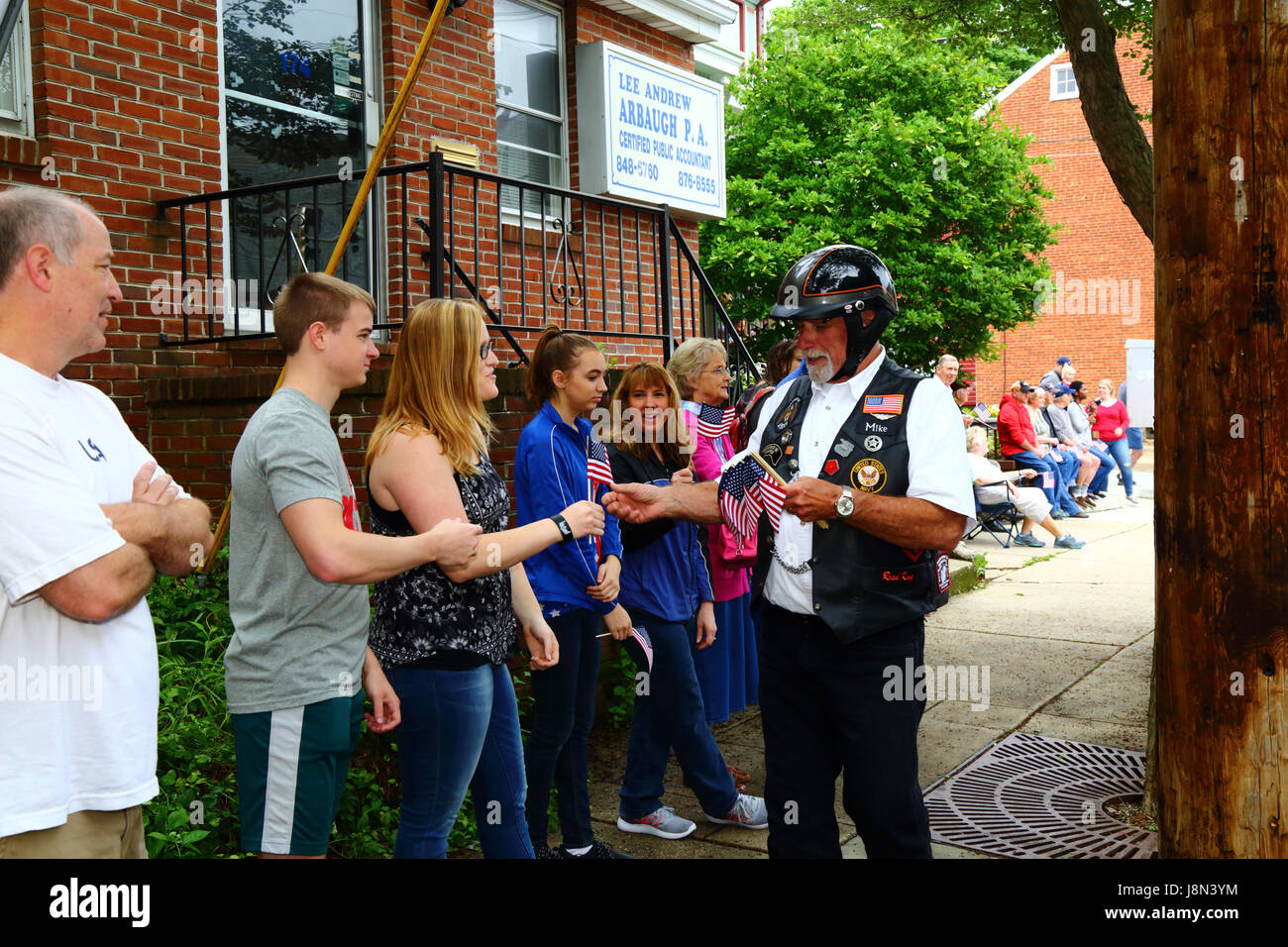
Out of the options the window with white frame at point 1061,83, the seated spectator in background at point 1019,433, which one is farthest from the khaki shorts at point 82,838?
the window with white frame at point 1061,83

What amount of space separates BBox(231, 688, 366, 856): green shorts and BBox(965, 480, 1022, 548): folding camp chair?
32.4ft

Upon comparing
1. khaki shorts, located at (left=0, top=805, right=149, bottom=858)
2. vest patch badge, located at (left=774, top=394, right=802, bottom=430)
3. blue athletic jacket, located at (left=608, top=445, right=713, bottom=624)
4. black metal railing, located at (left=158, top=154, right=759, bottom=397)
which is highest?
black metal railing, located at (left=158, top=154, right=759, bottom=397)

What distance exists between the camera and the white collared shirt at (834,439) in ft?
9.72

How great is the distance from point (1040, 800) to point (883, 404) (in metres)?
2.66

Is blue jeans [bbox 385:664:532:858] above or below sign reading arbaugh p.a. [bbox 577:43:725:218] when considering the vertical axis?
below

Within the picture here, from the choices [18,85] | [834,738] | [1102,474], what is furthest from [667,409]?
[1102,474]

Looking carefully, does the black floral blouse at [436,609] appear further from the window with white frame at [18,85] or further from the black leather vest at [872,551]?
the window with white frame at [18,85]

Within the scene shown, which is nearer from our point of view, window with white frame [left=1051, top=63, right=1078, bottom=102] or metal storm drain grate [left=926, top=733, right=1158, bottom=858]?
metal storm drain grate [left=926, top=733, right=1158, bottom=858]

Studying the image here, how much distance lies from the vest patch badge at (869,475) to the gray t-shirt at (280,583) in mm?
1358

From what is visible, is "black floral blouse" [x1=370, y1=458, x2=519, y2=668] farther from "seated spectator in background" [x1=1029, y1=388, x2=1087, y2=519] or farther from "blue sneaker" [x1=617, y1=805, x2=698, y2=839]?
"seated spectator in background" [x1=1029, y1=388, x2=1087, y2=519]

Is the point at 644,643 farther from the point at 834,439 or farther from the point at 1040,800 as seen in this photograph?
the point at 1040,800

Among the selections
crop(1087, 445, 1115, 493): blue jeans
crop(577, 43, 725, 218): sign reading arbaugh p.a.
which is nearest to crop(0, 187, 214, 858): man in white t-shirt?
crop(577, 43, 725, 218): sign reading arbaugh p.a.

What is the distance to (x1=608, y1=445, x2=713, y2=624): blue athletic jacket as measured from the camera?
14.6 ft

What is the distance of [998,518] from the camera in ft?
41.4
